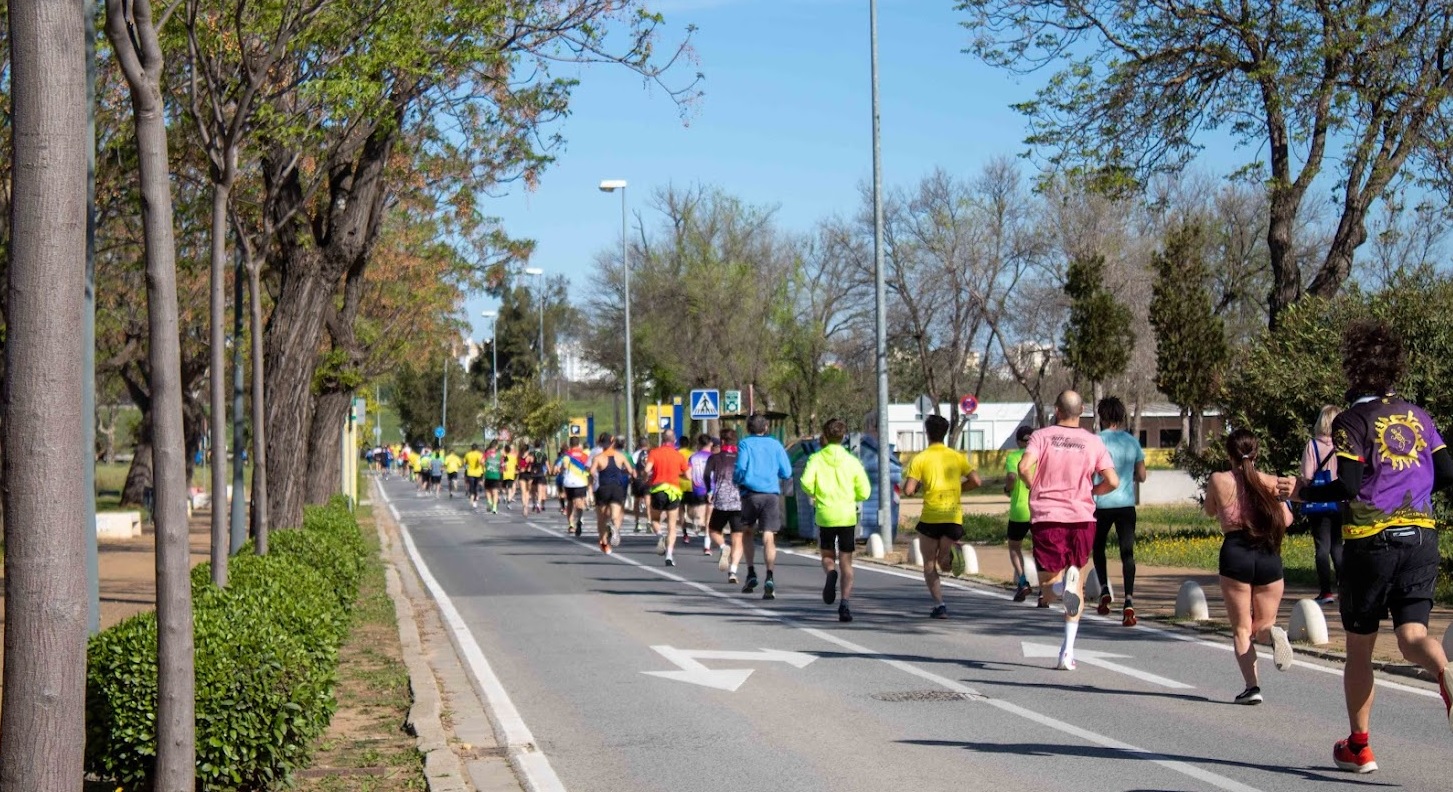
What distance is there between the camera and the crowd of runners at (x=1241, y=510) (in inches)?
283

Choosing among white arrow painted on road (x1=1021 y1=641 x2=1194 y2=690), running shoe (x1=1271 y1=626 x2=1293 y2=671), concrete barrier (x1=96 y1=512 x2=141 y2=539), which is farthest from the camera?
concrete barrier (x1=96 y1=512 x2=141 y2=539)

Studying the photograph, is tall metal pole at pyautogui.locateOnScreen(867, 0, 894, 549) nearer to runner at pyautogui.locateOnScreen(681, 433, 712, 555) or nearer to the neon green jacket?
runner at pyautogui.locateOnScreen(681, 433, 712, 555)

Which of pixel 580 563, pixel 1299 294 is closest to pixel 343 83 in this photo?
pixel 580 563

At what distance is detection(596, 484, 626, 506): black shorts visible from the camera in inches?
981

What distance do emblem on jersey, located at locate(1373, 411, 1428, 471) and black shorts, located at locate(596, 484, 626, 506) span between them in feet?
59.9

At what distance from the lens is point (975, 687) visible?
1083 centimetres

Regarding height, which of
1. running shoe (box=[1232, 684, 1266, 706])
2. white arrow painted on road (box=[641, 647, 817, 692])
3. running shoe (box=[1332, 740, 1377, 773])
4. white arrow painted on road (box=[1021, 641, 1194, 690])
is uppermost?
running shoe (box=[1332, 740, 1377, 773])

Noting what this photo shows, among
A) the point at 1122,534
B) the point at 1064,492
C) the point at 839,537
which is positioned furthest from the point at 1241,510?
the point at 839,537

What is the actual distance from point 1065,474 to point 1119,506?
3.16 m

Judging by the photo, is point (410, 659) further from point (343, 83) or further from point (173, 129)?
point (173, 129)

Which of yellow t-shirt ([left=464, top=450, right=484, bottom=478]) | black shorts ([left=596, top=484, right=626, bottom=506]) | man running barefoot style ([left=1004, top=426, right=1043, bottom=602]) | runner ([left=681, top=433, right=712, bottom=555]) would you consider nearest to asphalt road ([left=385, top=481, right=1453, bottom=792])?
man running barefoot style ([left=1004, top=426, right=1043, bottom=602])

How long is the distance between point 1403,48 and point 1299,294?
5039 millimetres

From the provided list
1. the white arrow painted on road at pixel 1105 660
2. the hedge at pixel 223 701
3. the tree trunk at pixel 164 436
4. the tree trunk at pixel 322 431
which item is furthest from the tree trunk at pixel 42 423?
the tree trunk at pixel 322 431

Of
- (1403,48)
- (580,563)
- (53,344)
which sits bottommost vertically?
(580,563)
